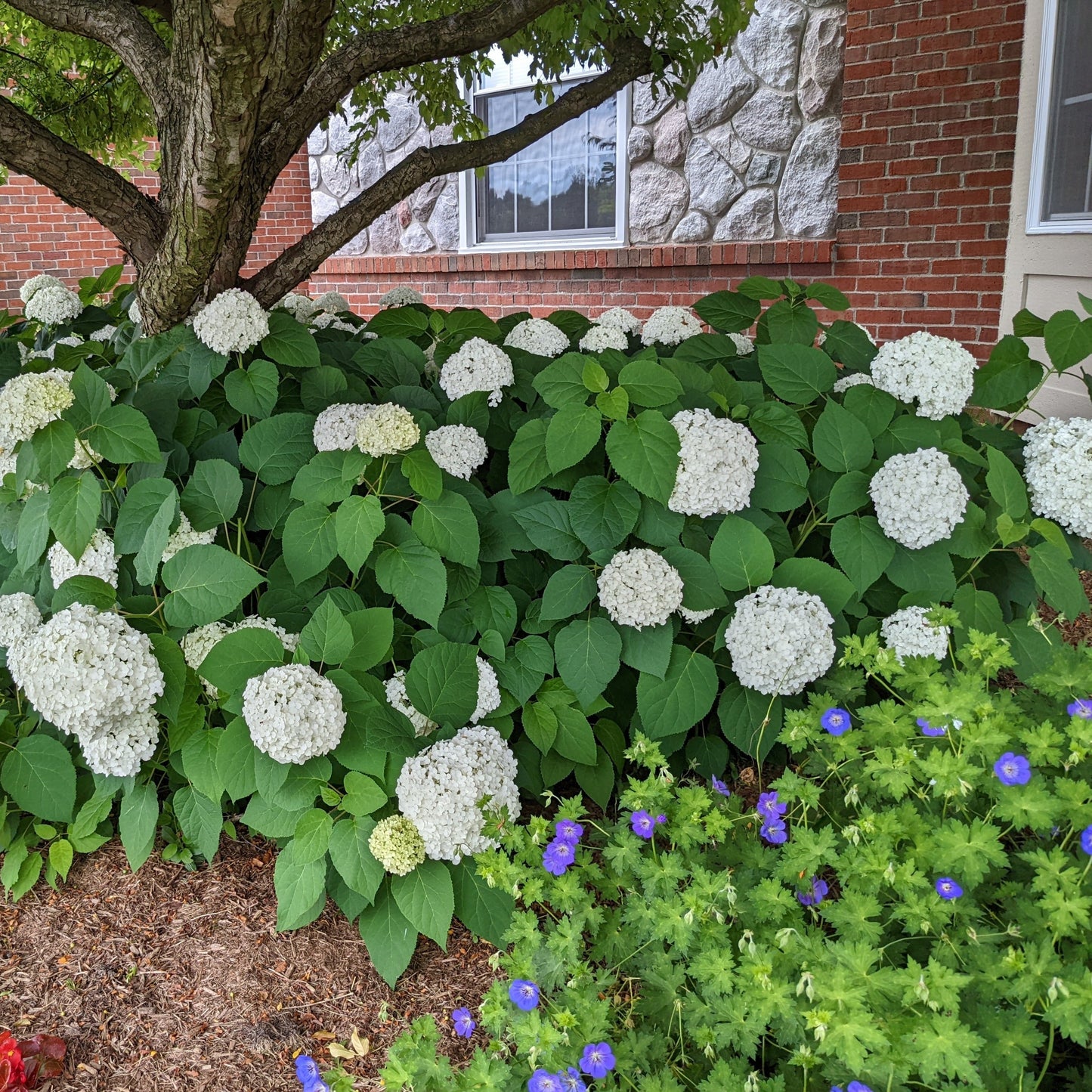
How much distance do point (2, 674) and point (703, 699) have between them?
1.49 m

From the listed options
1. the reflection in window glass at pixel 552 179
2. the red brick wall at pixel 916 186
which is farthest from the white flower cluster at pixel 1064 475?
the reflection in window glass at pixel 552 179

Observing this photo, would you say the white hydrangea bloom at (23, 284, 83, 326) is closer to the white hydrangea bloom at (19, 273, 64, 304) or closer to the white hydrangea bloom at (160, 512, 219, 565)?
the white hydrangea bloom at (19, 273, 64, 304)

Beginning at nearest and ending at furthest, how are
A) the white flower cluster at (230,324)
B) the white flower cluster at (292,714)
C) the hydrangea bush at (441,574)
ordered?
the white flower cluster at (292,714), the hydrangea bush at (441,574), the white flower cluster at (230,324)

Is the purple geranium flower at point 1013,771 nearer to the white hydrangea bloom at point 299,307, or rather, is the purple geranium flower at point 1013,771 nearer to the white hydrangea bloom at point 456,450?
the white hydrangea bloom at point 456,450

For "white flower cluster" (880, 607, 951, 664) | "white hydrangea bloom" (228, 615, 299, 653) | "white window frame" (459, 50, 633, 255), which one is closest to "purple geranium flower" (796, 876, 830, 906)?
"white flower cluster" (880, 607, 951, 664)

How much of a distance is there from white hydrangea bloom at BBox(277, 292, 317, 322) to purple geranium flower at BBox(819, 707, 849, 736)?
1801 mm

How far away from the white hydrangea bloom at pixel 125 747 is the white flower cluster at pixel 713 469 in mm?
1020

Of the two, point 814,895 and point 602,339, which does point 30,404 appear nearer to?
point 602,339

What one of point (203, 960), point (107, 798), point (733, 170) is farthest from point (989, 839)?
point (733, 170)

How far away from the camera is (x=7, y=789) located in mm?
1726

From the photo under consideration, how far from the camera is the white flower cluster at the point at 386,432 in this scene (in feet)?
5.35

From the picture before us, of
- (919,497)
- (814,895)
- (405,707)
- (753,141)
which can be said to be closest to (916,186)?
(753,141)

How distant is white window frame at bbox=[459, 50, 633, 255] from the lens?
6.05 meters

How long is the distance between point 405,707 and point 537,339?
1.02m
